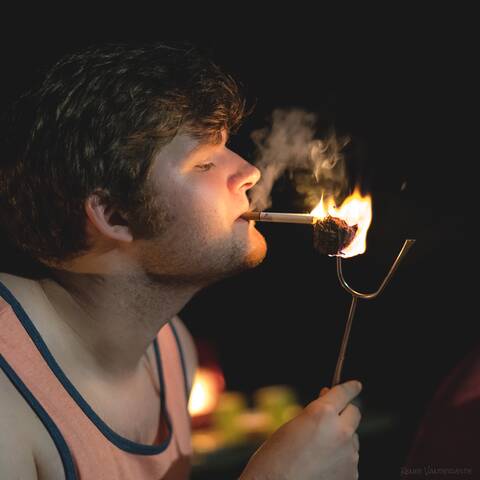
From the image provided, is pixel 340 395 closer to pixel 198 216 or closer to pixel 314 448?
pixel 314 448

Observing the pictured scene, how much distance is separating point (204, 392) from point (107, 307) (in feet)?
3.87

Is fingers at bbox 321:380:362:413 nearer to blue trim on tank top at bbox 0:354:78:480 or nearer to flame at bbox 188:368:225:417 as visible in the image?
blue trim on tank top at bbox 0:354:78:480

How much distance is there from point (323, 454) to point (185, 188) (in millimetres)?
687

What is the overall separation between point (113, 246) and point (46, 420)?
1.48ft

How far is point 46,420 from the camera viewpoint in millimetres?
1372

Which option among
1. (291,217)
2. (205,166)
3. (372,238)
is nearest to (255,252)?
(291,217)

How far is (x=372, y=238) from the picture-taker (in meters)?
2.65

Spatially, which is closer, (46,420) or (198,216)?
(46,420)

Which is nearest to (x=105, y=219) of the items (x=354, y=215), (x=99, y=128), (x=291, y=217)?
(x=99, y=128)

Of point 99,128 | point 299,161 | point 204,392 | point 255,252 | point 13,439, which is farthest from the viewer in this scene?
point 204,392

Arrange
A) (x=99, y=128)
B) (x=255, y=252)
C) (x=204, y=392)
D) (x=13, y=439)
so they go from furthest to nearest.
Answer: (x=204, y=392) → (x=255, y=252) → (x=99, y=128) → (x=13, y=439)

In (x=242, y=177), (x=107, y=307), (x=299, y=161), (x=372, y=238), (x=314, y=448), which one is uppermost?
(x=372, y=238)

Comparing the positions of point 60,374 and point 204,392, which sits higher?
point 204,392

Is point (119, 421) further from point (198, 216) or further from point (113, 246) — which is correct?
point (198, 216)
